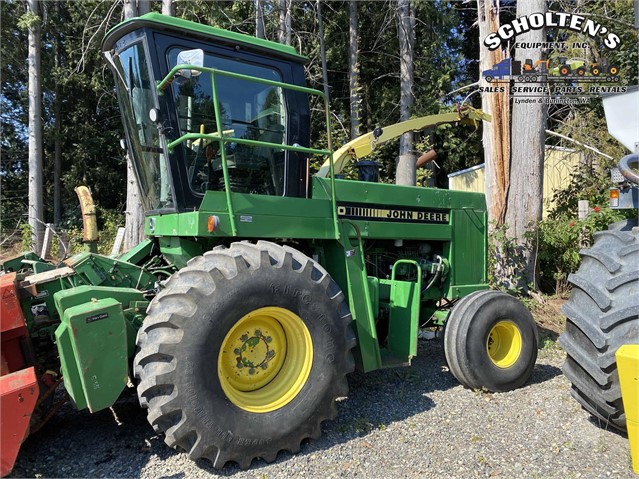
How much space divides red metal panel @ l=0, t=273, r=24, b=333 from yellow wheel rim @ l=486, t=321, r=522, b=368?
3.89 m

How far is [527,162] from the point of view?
755 cm

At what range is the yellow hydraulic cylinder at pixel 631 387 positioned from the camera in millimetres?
2730

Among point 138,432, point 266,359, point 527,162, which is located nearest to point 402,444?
point 266,359

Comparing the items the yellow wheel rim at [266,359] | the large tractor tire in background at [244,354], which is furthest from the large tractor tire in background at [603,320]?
the yellow wheel rim at [266,359]

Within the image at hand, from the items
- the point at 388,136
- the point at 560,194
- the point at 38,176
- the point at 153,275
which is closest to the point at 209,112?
the point at 153,275

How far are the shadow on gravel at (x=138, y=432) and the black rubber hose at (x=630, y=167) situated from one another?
90.5 inches

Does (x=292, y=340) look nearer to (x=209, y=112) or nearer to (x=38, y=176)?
(x=209, y=112)

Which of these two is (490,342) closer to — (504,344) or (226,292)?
(504,344)

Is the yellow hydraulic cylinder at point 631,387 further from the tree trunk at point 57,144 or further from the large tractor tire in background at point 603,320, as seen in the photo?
the tree trunk at point 57,144

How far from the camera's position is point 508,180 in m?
7.72

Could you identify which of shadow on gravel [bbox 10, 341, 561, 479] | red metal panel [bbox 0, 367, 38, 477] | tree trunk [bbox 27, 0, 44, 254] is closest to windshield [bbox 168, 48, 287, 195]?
red metal panel [bbox 0, 367, 38, 477]

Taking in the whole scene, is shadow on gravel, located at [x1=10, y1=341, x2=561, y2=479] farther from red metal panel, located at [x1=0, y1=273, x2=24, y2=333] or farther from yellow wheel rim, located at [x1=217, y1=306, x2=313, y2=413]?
red metal panel, located at [x1=0, y1=273, x2=24, y2=333]

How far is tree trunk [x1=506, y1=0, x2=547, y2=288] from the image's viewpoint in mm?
7516

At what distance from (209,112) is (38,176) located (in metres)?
13.8
